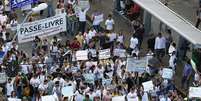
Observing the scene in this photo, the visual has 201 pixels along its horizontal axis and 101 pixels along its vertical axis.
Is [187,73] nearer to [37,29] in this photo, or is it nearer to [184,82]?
[184,82]

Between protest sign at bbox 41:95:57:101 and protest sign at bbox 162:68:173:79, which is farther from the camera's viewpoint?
protest sign at bbox 162:68:173:79

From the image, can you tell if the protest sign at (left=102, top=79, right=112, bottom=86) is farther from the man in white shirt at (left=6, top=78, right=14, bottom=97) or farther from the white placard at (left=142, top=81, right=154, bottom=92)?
the man in white shirt at (left=6, top=78, right=14, bottom=97)

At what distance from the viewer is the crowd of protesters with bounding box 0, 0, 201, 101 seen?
24.0 meters

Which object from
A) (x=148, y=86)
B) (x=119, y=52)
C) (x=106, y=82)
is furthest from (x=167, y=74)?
(x=119, y=52)

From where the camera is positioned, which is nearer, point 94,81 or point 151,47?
point 94,81

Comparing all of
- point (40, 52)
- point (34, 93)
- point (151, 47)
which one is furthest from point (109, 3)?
point (34, 93)

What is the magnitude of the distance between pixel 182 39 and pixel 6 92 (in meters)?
7.91

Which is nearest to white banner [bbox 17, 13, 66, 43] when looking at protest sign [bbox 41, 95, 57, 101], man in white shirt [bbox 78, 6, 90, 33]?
protest sign [bbox 41, 95, 57, 101]

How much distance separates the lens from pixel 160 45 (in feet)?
91.7

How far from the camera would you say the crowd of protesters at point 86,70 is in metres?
24.0

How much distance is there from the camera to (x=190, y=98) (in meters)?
23.8

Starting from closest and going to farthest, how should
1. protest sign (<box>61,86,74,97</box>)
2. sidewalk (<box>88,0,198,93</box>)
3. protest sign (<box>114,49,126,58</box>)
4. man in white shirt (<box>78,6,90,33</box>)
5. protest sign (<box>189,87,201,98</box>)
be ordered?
protest sign (<box>189,87,201,98</box>), protest sign (<box>61,86,74,97</box>), protest sign (<box>114,49,126,58</box>), man in white shirt (<box>78,6,90,33</box>), sidewalk (<box>88,0,198,93</box>)

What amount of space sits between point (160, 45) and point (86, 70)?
14.4 ft

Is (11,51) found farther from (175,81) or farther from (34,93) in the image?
(175,81)
